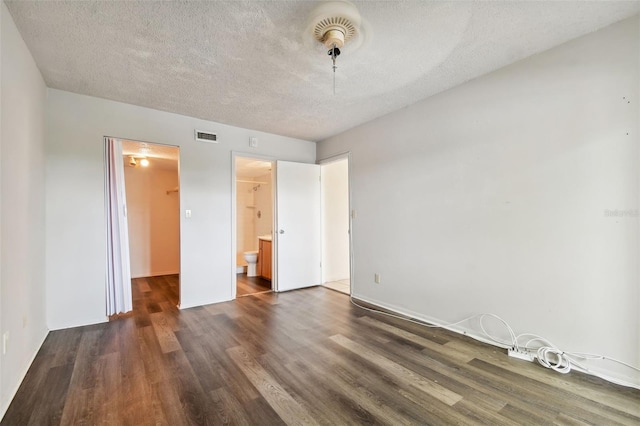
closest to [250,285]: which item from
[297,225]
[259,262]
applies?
[259,262]

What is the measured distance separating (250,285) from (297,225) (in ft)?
4.61

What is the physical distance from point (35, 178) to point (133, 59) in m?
1.41

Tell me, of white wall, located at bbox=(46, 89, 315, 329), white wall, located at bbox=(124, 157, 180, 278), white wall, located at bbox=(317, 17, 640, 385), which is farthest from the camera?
white wall, located at bbox=(124, 157, 180, 278)

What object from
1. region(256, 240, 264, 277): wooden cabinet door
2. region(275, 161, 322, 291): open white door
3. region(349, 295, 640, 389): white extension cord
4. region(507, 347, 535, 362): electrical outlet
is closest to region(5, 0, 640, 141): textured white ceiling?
region(275, 161, 322, 291): open white door

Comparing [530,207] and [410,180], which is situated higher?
[410,180]

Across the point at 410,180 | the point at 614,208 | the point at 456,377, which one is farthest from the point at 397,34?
the point at 456,377

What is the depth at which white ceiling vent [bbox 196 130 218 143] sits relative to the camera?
376 cm

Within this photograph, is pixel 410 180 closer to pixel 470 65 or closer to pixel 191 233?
pixel 470 65

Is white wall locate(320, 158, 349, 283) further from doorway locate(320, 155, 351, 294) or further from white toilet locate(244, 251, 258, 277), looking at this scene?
white toilet locate(244, 251, 258, 277)

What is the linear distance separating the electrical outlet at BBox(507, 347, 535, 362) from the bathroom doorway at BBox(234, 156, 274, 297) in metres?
3.98

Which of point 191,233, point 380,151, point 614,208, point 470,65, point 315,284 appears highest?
point 470,65

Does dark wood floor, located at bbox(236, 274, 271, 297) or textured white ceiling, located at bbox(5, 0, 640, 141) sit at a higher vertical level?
textured white ceiling, located at bbox(5, 0, 640, 141)

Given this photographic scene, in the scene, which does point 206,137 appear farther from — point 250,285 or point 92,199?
point 250,285

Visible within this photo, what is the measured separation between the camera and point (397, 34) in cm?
201
